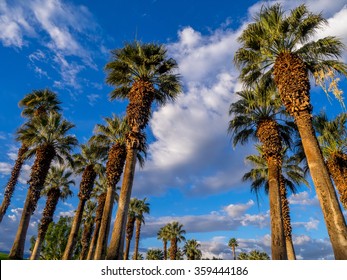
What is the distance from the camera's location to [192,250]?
6994cm

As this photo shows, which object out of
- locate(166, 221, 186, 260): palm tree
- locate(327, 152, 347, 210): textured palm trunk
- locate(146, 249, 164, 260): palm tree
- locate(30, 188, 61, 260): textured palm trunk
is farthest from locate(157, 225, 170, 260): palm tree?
locate(327, 152, 347, 210): textured palm trunk

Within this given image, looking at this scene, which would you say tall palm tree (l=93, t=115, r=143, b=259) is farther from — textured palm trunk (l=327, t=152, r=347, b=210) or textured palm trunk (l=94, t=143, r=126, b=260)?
textured palm trunk (l=327, t=152, r=347, b=210)

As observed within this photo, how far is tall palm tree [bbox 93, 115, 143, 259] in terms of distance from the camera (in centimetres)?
1991

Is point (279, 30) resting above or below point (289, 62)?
above

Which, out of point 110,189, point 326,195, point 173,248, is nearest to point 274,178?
point 326,195

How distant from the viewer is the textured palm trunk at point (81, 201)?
2369cm

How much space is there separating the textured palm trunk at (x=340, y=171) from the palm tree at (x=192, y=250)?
2211 inches

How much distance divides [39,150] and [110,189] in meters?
7.83

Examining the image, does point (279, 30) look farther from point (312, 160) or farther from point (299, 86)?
point (312, 160)

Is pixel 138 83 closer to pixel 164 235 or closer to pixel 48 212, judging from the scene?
pixel 48 212

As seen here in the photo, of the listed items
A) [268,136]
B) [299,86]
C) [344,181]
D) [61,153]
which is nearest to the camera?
[299,86]

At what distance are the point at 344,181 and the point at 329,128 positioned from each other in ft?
13.2

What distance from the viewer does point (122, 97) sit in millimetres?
17906
